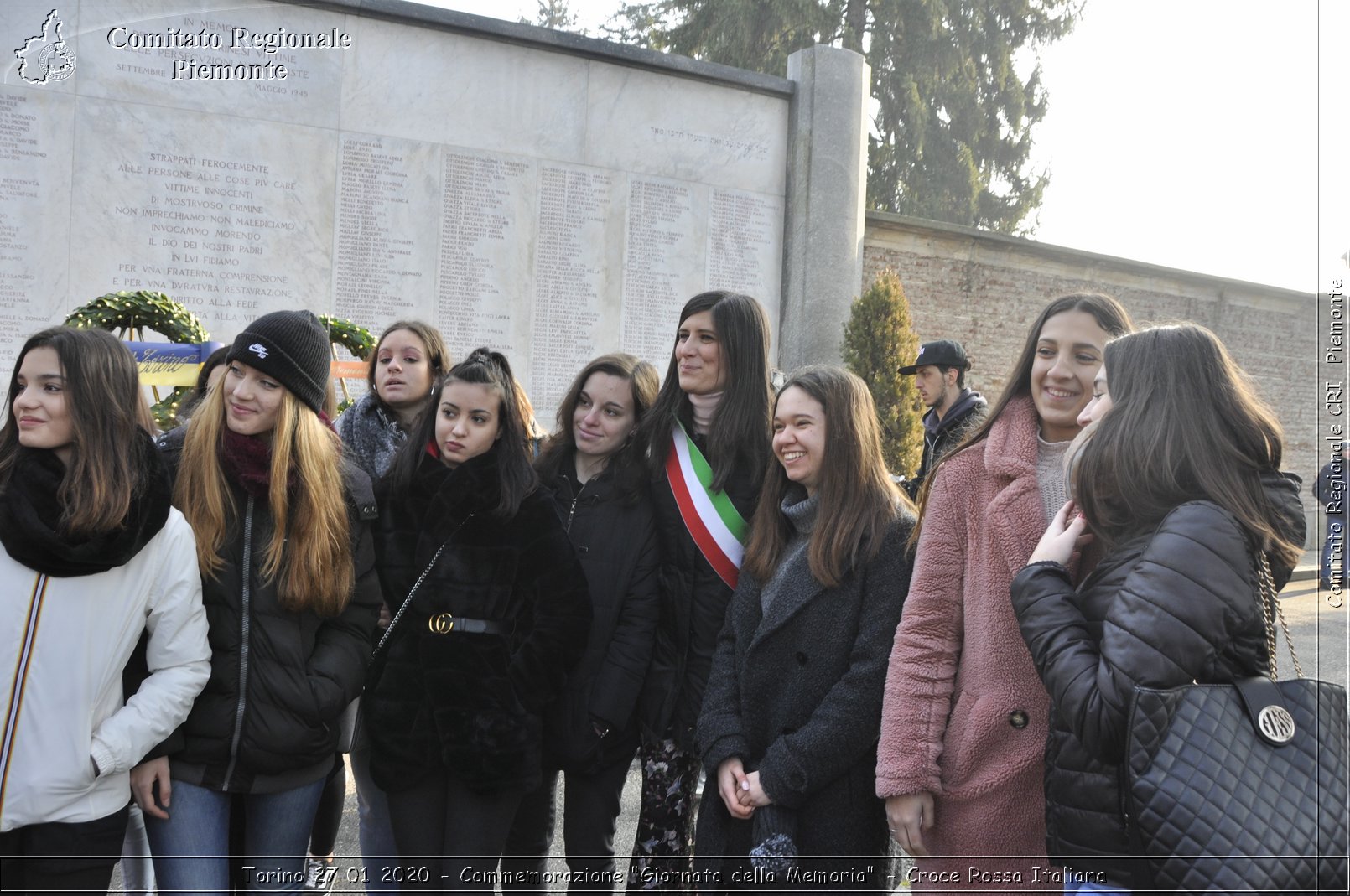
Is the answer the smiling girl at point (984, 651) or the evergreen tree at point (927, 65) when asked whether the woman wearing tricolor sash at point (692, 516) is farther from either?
the evergreen tree at point (927, 65)

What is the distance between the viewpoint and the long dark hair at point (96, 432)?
2484 millimetres

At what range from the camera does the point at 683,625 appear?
124 inches

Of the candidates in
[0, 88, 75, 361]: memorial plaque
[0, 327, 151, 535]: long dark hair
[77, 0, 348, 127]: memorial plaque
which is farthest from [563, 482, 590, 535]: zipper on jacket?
[77, 0, 348, 127]: memorial plaque

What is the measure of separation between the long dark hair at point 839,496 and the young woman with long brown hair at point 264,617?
45.9 inches

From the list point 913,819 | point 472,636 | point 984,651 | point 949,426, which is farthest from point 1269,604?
point 949,426

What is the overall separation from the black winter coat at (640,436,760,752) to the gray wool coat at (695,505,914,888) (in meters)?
0.19

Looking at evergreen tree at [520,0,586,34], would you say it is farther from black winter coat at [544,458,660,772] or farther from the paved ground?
black winter coat at [544,458,660,772]

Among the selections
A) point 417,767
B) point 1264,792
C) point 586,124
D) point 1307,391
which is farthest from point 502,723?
point 1307,391

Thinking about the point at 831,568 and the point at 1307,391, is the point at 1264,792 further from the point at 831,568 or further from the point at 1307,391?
the point at 1307,391

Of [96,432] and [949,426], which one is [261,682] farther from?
[949,426]

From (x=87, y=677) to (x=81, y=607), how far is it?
0.17 m

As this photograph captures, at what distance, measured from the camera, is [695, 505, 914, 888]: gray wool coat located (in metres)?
2.67

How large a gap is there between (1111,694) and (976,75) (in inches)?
857

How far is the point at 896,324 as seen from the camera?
9.51 m
